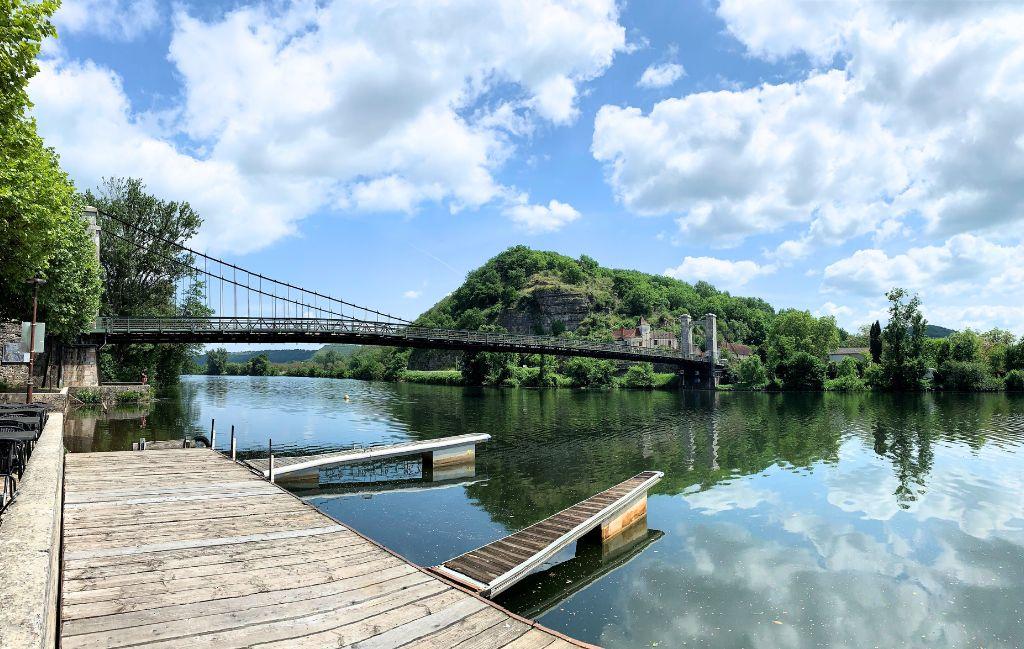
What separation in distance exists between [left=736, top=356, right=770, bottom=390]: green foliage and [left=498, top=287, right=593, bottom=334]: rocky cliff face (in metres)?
61.0

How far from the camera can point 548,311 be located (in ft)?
455

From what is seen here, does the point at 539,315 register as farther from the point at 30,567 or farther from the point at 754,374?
the point at 30,567

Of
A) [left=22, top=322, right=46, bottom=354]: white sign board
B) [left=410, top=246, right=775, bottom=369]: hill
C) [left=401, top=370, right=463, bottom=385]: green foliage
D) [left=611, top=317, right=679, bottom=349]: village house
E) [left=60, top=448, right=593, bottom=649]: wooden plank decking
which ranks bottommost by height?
[left=401, top=370, right=463, bottom=385]: green foliage

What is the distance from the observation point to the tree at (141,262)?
45.5m

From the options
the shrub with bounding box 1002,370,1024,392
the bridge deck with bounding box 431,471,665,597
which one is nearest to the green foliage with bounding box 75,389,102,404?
the bridge deck with bounding box 431,471,665,597

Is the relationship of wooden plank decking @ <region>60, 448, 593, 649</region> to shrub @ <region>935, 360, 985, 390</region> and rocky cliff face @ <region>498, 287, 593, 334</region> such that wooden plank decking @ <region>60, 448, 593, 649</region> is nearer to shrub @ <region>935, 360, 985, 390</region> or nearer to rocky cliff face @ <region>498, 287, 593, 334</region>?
shrub @ <region>935, 360, 985, 390</region>

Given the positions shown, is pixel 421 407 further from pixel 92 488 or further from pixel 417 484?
pixel 92 488

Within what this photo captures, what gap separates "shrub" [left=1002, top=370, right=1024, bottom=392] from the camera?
208 feet

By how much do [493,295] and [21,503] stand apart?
148665 millimetres

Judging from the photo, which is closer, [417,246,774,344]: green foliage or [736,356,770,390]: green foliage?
[736,356,770,390]: green foliage

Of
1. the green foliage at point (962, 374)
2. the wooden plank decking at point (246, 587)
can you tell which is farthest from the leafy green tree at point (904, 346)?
the wooden plank decking at point (246, 587)

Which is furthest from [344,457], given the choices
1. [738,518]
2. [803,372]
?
[803,372]

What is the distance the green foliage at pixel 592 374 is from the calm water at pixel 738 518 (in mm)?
51293

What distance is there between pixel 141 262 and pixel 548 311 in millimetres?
100724
